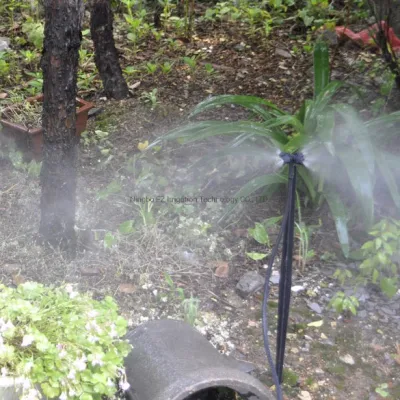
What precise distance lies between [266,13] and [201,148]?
1906 mm

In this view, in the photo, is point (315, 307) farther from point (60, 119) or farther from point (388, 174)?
point (60, 119)

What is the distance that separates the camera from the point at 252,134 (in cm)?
295

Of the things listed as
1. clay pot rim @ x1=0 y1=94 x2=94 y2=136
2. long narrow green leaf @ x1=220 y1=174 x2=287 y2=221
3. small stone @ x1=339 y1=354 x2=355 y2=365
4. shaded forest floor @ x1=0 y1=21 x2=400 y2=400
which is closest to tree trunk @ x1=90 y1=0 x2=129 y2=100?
shaded forest floor @ x1=0 y1=21 x2=400 y2=400

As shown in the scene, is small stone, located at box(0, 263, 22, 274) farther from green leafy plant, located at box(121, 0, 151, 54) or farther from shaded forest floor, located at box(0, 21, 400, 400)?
green leafy plant, located at box(121, 0, 151, 54)

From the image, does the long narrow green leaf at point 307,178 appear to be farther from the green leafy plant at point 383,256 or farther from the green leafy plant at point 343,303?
the green leafy plant at point 343,303

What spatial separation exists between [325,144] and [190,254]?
0.78 meters

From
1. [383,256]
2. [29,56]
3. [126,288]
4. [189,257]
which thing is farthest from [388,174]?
[29,56]

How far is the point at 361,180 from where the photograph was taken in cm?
272

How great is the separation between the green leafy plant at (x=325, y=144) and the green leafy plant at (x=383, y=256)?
0.31ft

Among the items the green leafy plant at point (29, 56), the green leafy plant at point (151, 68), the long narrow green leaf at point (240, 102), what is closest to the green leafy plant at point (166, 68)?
the green leafy plant at point (151, 68)

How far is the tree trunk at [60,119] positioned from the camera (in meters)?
2.27

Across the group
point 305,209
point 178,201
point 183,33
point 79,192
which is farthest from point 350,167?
point 183,33

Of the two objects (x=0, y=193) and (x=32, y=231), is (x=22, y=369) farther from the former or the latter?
(x=0, y=193)

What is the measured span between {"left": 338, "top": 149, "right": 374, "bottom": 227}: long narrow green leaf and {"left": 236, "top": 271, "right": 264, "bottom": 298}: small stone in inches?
21.5
